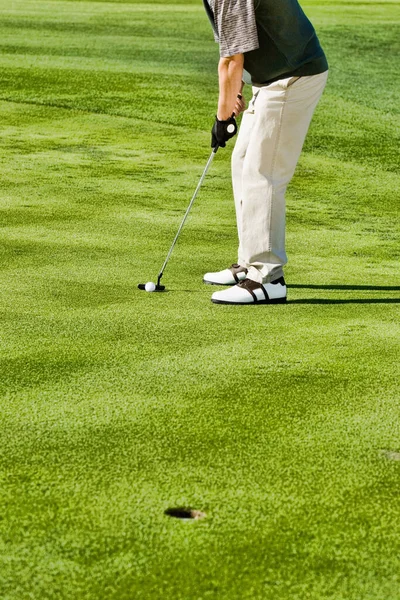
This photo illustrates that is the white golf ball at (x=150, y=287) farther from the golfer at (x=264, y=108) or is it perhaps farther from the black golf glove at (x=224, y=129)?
the black golf glove at (x=224, y=129)

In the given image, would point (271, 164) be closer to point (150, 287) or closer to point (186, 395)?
point (150, 287)

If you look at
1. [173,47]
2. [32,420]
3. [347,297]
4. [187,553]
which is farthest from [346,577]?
[173,47]

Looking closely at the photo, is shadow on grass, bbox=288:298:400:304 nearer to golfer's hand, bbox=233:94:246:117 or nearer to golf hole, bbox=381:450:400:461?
golfer's hand, bbox=233:94:246:117

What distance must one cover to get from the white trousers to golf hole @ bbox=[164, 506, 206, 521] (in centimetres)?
228

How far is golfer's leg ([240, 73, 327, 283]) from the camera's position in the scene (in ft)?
14.7

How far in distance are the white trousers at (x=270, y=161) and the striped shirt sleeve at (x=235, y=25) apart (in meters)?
0.29

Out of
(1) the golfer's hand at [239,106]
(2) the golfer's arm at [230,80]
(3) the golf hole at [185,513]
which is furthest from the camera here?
(1) the golfer's hand at [239,106]

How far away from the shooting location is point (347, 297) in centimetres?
454

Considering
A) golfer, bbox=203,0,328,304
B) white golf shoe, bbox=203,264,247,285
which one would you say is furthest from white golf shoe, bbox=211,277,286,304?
white golf shoe, bbox=203,264,247,285

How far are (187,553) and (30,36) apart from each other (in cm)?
1423

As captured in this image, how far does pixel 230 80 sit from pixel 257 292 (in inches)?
33.2

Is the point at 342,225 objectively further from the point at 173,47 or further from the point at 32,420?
the point at 173,47

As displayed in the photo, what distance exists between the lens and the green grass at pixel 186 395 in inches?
83.0

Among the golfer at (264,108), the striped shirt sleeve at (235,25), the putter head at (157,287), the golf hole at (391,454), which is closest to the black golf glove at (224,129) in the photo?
the golfer at (264,108)
